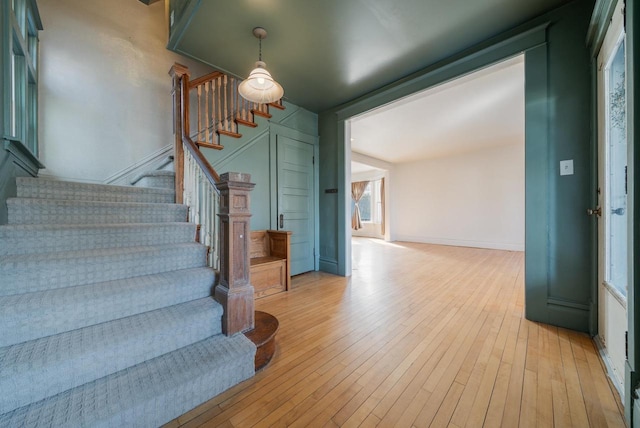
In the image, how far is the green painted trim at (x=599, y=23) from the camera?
1479mm

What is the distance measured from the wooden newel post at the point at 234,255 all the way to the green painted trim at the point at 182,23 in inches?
71.4

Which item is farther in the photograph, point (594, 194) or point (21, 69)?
point (21, 69)

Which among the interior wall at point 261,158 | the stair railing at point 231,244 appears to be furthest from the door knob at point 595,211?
the interior wall at point 261,158

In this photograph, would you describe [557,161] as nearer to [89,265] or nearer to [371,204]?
[89,265]

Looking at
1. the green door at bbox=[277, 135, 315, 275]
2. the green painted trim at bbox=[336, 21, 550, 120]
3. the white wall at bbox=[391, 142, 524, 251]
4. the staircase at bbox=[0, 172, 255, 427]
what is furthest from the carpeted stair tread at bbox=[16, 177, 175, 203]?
the white wall at bbox=[391, 142, 524, 251]

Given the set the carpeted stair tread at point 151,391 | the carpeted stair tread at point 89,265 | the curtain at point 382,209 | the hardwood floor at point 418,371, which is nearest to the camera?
the carpeted stair tread at point 151,391

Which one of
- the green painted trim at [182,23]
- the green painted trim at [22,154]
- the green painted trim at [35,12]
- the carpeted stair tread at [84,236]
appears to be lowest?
the carpeted stair tread at [84,236]

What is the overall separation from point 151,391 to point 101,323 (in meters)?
0.56

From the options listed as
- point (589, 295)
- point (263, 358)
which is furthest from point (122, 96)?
point (589, 295)

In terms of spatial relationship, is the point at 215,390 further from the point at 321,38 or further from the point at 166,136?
the point at 166,136

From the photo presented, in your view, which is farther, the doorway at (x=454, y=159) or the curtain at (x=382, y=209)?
the curtain at (x=382, y=209)

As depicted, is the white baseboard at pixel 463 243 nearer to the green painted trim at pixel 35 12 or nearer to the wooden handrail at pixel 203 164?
the wooden handrail at pixel 203 164

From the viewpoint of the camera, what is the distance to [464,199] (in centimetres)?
691

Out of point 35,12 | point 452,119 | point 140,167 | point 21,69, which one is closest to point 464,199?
point 452,119
